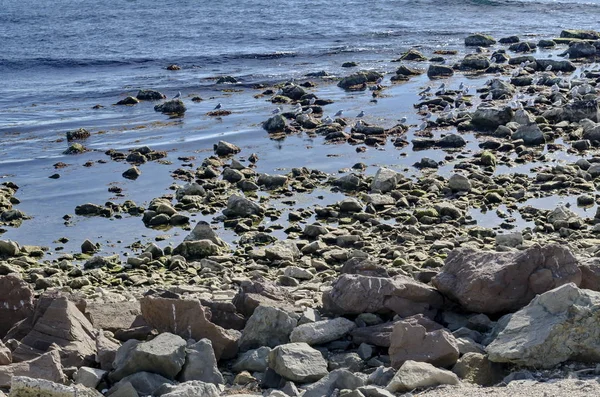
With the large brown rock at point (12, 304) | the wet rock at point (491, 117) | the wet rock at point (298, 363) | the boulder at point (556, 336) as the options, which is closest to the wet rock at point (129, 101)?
the wet rock at point (491, 117)

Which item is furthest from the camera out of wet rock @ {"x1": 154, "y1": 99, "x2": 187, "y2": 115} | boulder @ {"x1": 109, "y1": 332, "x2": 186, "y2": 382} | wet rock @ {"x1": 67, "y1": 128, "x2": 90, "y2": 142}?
wet rock @ {"x1": 154, "y1": 99, "x2": 187, "y2": 115}

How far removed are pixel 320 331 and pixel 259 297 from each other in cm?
120

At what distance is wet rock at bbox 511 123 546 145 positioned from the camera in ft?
63.7

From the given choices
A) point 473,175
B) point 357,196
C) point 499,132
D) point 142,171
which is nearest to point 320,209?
point 357,196

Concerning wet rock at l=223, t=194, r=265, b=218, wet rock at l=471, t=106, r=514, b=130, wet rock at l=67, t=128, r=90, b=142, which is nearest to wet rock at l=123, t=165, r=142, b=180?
wet rock at l=223, t=194, r=265, b=218

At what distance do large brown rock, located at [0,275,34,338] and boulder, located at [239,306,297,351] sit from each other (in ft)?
8.05

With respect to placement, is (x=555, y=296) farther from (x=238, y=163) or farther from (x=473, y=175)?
(x=238, y=163)

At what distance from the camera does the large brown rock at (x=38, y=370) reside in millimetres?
8219

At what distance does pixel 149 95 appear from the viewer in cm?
2809

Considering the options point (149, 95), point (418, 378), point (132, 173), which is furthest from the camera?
point (149, 95)

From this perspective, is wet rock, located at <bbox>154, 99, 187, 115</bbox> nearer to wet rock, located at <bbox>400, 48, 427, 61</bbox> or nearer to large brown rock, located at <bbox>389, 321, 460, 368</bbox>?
wet rock, located at <bbox>400, 48, 427, 61</bbox>

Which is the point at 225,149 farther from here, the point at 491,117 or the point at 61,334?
the point at 61,334

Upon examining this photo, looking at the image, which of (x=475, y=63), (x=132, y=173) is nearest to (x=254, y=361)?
(x=132, y=173)

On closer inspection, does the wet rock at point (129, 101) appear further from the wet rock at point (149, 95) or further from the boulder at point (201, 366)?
the boulder at point (201, 366)
